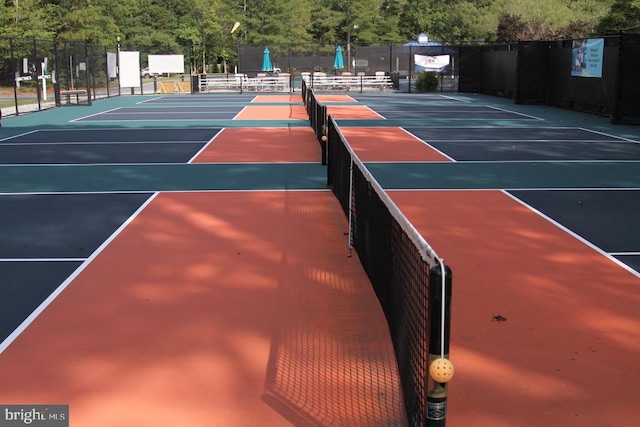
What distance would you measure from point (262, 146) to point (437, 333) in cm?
1509

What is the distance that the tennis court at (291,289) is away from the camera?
4.98 m

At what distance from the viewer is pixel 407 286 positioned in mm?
5215

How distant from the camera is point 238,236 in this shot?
9.40 m

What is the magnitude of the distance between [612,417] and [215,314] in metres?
3.35

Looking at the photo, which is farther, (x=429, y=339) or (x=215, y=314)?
(x=215, y=314)

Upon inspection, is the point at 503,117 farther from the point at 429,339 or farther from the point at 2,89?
the point at 2,89

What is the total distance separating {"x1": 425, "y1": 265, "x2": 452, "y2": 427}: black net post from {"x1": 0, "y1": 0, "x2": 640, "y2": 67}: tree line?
45707 millimetres

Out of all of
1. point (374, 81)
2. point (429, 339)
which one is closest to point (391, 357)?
point (429, 339)

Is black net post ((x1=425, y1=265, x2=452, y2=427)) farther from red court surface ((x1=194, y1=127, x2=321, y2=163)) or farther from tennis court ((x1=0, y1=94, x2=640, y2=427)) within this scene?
red court surface ((x1=194, y1=127, x2=321, y2=163))

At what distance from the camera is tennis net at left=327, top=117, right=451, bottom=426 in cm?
370

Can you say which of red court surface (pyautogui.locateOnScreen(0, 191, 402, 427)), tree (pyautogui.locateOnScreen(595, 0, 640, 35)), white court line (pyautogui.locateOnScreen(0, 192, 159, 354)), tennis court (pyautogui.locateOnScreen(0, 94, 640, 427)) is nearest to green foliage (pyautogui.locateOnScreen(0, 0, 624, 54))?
tree (pyautogui.locateOnScreen(595, 0, 640, 35))

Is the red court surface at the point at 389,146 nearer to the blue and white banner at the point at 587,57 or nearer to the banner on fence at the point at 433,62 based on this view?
the blue and white banner at the point at 587,57

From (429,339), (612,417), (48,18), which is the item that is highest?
(48,18)

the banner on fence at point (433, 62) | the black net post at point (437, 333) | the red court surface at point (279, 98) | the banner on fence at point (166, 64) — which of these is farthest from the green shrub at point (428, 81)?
the black net post at point (437, 333)
